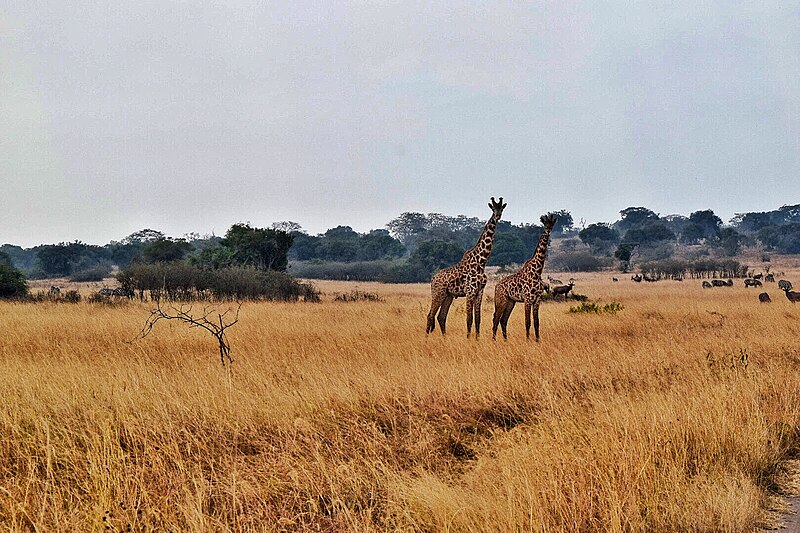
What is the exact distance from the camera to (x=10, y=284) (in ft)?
83.4

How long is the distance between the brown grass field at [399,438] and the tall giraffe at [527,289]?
1518 mm

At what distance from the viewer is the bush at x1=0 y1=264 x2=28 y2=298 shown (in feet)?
82.8

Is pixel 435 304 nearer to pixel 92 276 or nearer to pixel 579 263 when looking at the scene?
pixel 92 276

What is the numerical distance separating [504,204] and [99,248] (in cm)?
8266

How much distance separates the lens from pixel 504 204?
41.4ft

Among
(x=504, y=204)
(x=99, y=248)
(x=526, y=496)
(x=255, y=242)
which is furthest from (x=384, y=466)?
(x=99, y=248)

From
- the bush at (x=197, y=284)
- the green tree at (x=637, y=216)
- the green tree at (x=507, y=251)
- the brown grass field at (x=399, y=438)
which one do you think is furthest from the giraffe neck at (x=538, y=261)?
the green tree at (x=637, y=216)

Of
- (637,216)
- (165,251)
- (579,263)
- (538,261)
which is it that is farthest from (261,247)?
(637,216)

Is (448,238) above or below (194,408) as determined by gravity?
above

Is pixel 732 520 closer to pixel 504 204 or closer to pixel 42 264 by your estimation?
pixel 504 204

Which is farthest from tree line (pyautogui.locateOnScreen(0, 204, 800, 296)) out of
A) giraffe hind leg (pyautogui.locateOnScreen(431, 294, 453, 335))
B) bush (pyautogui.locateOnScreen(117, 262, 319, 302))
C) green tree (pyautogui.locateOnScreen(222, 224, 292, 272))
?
giraffe hind leg (pyautogui.locateOnScreen(431, 294, 453, 335))

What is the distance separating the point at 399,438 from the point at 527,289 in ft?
22.6

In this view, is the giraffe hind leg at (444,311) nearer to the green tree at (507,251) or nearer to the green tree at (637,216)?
the green tree at (507,251)

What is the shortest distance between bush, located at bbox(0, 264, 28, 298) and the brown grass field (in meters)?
17.4
